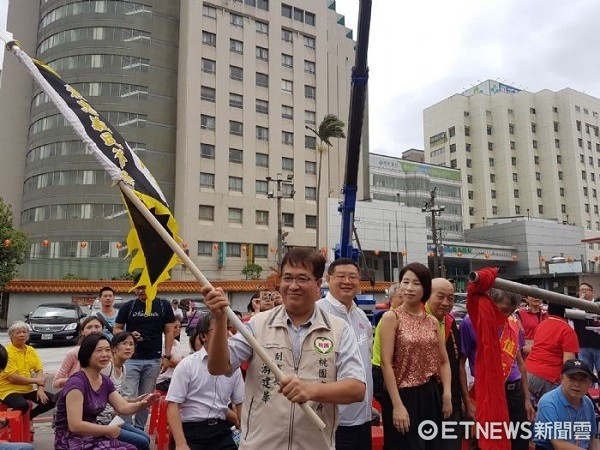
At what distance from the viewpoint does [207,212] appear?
37594 mm

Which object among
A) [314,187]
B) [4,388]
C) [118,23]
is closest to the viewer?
[4,388]

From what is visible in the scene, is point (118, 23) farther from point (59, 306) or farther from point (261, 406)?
point (261, 406)

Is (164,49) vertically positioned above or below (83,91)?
above

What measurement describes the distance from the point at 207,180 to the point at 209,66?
936 cm

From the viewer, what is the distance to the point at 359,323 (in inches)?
151

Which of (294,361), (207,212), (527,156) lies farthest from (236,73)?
(527,156)

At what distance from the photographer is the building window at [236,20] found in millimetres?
40438

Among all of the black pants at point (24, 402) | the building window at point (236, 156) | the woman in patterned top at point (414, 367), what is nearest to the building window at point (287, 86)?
the building window at point (236, 156)

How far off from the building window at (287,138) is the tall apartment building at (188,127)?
90 millimetres

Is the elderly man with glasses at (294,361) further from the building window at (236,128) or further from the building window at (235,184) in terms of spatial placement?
the building window at (236,128)

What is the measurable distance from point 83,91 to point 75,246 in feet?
38.0

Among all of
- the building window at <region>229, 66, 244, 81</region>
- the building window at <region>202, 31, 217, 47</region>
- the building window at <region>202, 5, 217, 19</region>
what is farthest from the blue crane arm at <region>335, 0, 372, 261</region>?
the building window at <region>202, 5, 217, 19</region>

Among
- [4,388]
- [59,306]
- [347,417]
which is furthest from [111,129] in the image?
[59,306]

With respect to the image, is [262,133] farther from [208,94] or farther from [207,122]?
[208,94]
